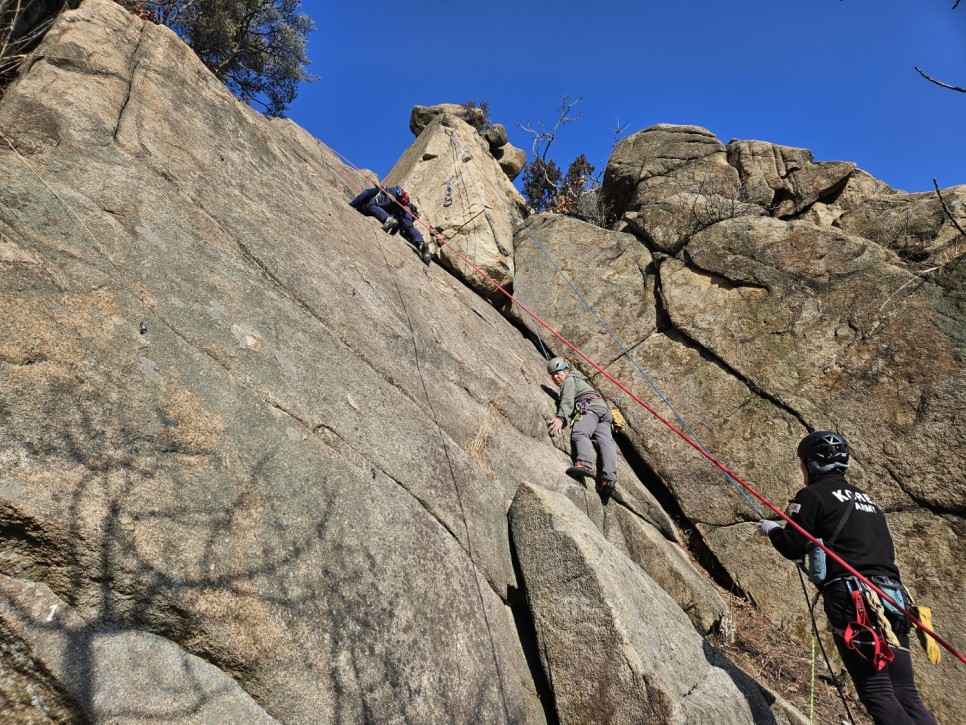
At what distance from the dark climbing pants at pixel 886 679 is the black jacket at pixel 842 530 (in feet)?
0.78

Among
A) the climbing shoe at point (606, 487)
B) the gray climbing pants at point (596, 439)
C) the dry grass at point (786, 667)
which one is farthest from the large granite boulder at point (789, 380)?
the climbing shoe at point (606, 487)

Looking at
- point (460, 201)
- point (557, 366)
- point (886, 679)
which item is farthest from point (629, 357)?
point (886, 679)

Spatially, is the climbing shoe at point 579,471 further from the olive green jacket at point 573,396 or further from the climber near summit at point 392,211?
the climber near summit at point 392,211

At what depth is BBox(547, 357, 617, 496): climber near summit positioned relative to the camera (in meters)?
6.90

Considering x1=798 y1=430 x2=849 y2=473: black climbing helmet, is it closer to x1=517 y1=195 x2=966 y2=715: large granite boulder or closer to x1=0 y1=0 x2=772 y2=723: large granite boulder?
x1=0 y1=0 x2=772 y2=723: large granite boulder

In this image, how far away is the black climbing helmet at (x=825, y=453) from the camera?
14.9 feet

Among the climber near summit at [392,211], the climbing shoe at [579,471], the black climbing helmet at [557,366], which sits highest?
the climber near summit at [392,211]

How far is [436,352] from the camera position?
6.60m

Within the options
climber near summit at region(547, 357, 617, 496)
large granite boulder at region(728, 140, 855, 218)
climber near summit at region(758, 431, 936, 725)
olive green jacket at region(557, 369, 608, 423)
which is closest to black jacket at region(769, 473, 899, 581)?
climber near summit at region(758, 431, 936, 725)

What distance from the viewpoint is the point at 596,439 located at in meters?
7.42

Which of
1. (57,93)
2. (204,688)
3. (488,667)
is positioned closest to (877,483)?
(488,667)

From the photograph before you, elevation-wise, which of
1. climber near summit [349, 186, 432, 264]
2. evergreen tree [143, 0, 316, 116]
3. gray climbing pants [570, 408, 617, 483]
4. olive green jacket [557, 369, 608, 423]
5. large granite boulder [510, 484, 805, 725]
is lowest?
large granite boulder [510, 484, 805, 725]

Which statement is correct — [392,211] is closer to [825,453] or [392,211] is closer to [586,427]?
[586,427]

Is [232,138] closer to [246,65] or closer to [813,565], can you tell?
[813,565]
